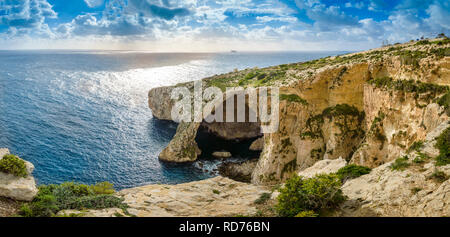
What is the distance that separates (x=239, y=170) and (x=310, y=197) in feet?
113

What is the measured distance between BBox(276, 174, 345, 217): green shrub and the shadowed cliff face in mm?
12675

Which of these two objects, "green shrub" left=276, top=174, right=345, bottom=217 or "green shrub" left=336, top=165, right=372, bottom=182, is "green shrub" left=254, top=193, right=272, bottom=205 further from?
"green shrub" left=336, top=165, right=372, bottom=182

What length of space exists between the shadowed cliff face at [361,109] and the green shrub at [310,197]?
12.7m

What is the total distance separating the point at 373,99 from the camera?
101ft

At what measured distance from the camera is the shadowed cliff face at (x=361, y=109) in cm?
2373

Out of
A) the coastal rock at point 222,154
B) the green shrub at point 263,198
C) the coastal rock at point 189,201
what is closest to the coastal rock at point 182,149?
the coastal rock at point 222,154

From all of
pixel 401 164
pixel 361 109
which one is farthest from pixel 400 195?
pixel 361 109

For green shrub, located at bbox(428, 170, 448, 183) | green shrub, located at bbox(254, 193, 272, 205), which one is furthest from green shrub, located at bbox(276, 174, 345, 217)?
green shrub, located at bbox(428, 170, 448, 183)

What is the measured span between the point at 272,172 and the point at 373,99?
59.7ft

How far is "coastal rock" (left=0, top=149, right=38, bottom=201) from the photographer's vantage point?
46.6 feet

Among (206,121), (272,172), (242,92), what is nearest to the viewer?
(272,172)

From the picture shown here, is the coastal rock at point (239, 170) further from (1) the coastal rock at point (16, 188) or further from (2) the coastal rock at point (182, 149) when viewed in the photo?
(1) the coastal rock at point (16, 188)
